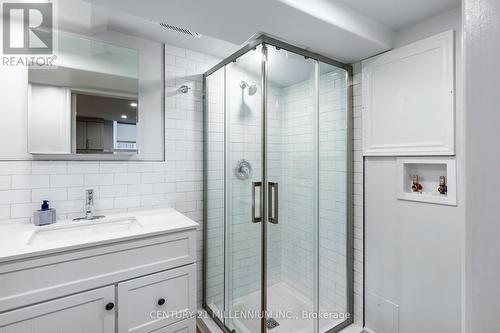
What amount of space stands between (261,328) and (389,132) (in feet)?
5.38

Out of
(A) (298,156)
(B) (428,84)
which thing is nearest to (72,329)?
(A) (298,156)

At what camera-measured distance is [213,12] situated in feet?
4.19

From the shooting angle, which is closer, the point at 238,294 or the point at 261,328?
the point at 261,328

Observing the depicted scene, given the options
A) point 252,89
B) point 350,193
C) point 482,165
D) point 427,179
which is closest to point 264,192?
point 252,89

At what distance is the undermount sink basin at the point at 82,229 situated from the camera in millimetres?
1372

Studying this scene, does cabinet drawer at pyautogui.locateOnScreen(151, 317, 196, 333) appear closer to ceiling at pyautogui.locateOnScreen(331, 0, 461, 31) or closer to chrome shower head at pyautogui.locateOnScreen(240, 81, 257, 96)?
chrome shower head at pyautogui.locateOnScreen(240, 81, 257, 96)

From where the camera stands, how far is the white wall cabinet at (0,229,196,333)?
108cm

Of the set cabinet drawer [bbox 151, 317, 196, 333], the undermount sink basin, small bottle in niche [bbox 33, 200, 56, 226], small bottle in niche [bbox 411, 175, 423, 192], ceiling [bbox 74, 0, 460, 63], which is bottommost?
cabinet drawer [bbox 151, 317, 196, 333]

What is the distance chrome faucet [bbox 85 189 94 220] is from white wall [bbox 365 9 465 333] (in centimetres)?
208

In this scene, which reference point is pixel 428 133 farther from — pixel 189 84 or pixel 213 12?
pixel 189 84

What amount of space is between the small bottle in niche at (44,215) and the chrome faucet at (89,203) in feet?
0.58

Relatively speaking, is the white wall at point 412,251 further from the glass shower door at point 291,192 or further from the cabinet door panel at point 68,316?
the cabinet door panel at point 68,316

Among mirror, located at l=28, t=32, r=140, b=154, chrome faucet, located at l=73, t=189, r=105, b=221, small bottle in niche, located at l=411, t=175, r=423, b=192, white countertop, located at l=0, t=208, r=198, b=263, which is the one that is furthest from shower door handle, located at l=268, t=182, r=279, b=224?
chrome faucet, located at l=73, t=189, r=105, b=221

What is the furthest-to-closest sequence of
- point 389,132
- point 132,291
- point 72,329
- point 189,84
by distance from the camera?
point 189,84
point 389,132
point 132,291
point 72,329
